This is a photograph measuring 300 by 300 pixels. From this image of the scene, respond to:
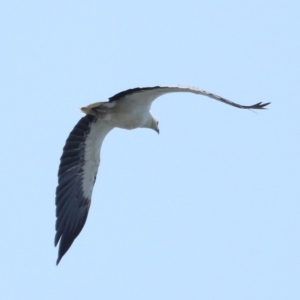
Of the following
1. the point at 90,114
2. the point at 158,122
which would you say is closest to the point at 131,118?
the point at 90,114

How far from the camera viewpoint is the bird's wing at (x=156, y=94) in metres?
11.7

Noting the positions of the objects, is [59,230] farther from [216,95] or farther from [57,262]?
[216,95]

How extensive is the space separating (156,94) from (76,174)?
6.85 feet

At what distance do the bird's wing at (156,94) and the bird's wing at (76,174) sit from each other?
3.37ft

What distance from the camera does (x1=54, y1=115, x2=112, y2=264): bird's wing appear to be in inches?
558

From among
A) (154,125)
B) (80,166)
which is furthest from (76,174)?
(154,125)

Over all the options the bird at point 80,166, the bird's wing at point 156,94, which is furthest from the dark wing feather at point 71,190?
the bird's wing at point 156,94

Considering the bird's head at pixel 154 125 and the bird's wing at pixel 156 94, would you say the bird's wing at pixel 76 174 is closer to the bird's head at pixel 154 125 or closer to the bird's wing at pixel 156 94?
the bird's head at pixel 154 125

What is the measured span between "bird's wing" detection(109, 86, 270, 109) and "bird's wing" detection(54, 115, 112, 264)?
3.37ft

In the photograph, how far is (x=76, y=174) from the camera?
1438cm

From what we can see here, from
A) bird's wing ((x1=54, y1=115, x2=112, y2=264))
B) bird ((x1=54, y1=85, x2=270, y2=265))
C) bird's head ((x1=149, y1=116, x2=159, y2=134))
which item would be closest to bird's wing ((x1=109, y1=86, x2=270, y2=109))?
bird ((x1=54, y1=85, x2=270, y2=265))

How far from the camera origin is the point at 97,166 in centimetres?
1451

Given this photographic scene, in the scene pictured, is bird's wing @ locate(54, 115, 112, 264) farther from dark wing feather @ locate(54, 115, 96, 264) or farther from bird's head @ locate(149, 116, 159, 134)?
bird's head @ locate(149, 116, 159, 134)

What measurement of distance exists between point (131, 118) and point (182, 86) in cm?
→ 190
